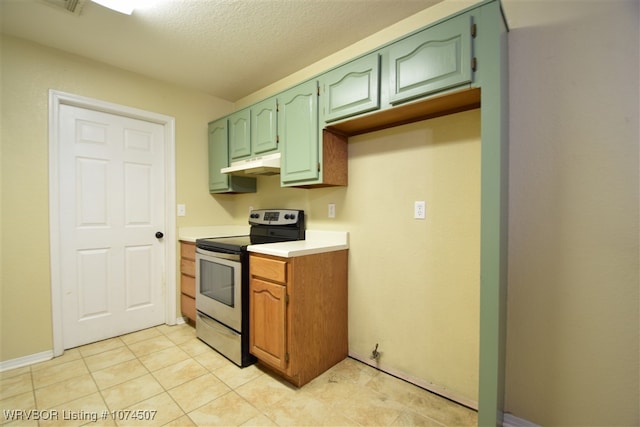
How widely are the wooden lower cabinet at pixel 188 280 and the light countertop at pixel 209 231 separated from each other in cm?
9

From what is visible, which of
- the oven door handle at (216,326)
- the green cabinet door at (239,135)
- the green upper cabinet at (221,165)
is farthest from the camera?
the green upper cabinet at (221,165)

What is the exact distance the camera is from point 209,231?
10.3ft

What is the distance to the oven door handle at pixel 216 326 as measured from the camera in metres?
2.13

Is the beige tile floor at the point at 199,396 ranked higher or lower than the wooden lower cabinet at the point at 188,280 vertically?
lower

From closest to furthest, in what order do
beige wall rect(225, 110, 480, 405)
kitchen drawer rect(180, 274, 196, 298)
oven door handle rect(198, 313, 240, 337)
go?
beige wall rect(225, 110, 480, 405) → oven door handle rect(198, 313, 240, 337) → kitchen drawer rect(180, 274, 196, 298)

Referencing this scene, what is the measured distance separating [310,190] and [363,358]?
1444 mm

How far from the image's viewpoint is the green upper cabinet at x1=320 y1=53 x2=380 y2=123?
170 centimetres

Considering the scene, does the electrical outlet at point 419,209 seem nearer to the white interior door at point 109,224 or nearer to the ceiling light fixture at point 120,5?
the ceiling light fixture at point 120,5

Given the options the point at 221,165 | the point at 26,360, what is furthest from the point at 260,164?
the point at 26,360

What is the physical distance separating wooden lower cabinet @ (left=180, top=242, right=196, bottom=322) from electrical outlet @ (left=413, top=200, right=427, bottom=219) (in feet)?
6.99

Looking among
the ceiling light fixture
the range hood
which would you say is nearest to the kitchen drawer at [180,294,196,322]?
the range hood

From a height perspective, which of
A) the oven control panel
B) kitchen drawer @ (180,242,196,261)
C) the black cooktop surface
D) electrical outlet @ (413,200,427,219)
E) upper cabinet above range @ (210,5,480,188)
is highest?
upper cabinet above range @ (210,5,480,188)

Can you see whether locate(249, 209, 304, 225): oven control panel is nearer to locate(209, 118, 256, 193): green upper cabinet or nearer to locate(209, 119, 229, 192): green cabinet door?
locate(209, 118, 256, 193): green upper cabinet

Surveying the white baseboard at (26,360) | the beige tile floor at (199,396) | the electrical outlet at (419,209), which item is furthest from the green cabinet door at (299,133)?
the white baseboard at (26,360)
